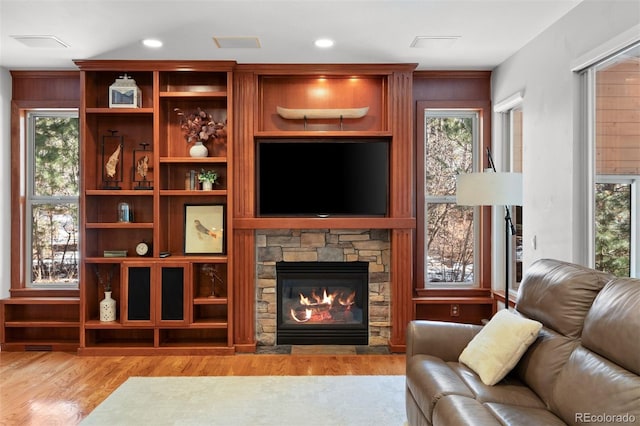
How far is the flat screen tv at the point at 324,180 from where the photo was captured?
470 cm

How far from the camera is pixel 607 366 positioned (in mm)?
1953

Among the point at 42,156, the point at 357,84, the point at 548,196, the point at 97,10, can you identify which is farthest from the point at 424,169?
the point at 42,156

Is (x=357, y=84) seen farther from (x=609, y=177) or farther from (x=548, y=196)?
(x=609, y=177)

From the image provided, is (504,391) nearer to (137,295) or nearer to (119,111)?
(137,295)

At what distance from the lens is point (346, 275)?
4.80m

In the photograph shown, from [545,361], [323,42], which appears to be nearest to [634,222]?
[545,361]

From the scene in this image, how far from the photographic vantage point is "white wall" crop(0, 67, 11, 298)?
477 cm

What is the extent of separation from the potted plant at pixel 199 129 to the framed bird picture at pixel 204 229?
536 mm

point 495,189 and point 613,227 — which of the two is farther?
point 495,189

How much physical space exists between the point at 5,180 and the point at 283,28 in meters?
3.19

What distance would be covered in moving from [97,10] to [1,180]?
2332mm

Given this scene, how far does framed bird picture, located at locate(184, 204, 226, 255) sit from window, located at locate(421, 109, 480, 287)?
6.79 ft

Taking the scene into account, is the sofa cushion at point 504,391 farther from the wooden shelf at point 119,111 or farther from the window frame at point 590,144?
the wooden shelf at point 119,111

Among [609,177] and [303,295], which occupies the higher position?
[609,177]
